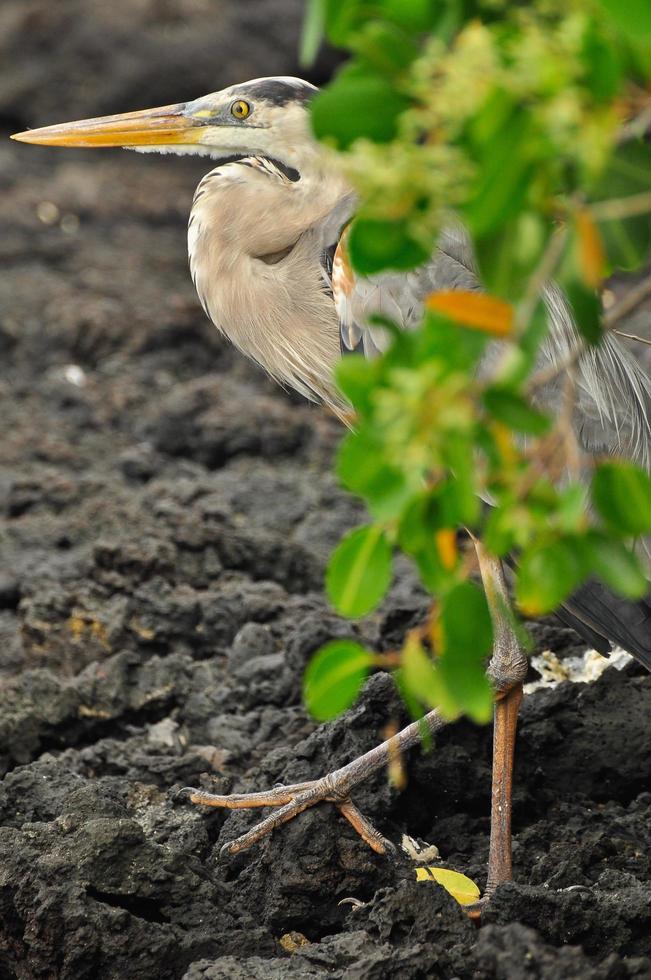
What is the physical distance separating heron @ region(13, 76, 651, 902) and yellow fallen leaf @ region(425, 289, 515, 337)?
1663 millimetres

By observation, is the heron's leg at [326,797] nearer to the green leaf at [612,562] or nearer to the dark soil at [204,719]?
Result: the dark soil at [204,719]

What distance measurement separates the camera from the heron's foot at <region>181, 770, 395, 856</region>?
3035 mm

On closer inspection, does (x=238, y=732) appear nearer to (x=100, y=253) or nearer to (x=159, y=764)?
(x=159, y=764)

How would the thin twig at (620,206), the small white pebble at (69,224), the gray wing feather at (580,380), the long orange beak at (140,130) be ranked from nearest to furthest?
1. the thin twig at (620,206)
2. the gray wing feather at (580,380)
3. the long orange beak at (140,130)
4. the small white pebble at (69,224)

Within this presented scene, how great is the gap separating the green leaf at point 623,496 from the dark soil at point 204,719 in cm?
99

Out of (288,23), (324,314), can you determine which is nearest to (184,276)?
(288,23)

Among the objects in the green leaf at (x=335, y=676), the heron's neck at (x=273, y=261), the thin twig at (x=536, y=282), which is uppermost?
the thin twig at (x=536, y=282)

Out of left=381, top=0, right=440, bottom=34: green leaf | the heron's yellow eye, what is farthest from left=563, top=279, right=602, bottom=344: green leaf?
the heron's yellow eye

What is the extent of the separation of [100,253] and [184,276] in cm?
60

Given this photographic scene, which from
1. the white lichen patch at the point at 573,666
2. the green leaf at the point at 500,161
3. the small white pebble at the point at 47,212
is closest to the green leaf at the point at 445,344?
the green leaf at the point at 500,161

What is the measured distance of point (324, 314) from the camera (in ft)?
12.1

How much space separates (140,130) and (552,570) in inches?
117

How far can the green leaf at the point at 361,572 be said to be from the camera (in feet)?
5.14

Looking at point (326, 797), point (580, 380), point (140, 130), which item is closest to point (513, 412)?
point (326, 797)
